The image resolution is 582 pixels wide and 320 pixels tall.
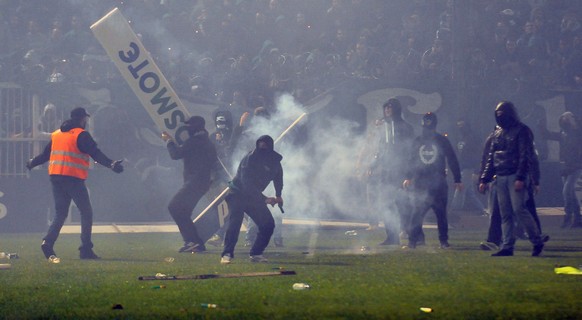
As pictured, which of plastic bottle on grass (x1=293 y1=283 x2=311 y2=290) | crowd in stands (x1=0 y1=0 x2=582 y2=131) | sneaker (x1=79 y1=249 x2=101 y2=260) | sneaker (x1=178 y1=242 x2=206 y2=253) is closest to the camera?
plastic bottle on grass (x1=293 y1=283 x2=311 y2=290)

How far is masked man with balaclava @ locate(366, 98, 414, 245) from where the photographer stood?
14250mm

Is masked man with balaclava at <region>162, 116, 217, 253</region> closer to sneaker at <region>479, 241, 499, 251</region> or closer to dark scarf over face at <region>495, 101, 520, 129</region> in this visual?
sneaker at <region>479, 241, 499, 251</region>

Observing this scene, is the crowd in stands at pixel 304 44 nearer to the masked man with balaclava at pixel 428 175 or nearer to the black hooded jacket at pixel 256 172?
the masked man with balaclava at pixel 428 175

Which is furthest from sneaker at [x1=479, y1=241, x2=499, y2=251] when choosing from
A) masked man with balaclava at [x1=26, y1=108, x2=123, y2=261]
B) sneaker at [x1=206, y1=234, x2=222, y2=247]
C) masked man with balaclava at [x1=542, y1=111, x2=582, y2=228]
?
masked man with balaclava at [x1=26, y1=108, x2=123, y2=261]

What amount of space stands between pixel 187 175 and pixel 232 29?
861cm

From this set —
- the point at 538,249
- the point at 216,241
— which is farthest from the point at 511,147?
the point at 216,241

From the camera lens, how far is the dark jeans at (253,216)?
38.0 feet

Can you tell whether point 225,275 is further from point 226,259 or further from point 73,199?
point 73,199

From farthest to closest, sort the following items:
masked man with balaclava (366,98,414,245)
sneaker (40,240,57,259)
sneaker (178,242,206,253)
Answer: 1. masked man with balaclava (366,98,414,245)
2. sneaker (178,242,206,253)
3. sneaker (40,240,57,259)

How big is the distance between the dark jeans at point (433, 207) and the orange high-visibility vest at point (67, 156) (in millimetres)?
4627

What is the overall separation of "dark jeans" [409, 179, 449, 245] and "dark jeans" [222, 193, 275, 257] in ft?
9.60

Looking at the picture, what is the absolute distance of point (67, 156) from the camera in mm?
12812

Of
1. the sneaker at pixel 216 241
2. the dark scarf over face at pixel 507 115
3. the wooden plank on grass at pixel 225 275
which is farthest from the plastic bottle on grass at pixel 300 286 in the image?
the sneaker at pixel 216 241

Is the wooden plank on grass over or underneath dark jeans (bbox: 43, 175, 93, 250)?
underneath
